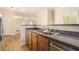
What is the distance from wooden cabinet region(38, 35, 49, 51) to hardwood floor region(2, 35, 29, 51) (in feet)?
0.62

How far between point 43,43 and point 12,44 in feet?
1.37

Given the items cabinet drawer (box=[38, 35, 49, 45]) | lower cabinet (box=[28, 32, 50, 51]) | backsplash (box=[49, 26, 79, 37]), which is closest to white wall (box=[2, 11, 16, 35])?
lower cabinet (box=[28, 32, 50, 51])

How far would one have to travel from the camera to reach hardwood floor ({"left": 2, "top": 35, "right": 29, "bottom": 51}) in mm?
1326

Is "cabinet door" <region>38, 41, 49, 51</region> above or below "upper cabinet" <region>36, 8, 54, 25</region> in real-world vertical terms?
below

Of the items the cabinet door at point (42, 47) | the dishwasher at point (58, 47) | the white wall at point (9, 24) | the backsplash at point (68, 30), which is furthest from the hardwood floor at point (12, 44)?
the backsplash at point (68, 30)

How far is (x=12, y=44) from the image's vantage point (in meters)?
1.37

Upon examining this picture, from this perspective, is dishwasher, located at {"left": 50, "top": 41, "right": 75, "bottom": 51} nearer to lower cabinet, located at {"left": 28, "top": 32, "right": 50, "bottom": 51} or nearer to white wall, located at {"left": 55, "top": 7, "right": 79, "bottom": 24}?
lower cabinet, located at {"left": 28, "top": 32, "right": 50, "bottom": 51}

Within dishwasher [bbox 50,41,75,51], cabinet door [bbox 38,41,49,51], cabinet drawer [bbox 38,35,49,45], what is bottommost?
cabinet door [bbox 38,41,49,51]

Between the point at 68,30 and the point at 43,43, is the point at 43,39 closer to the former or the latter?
the point at 43,43

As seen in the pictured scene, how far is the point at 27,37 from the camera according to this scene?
A: 1499 millimetres

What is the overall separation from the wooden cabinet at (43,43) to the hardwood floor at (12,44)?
0.19 m
